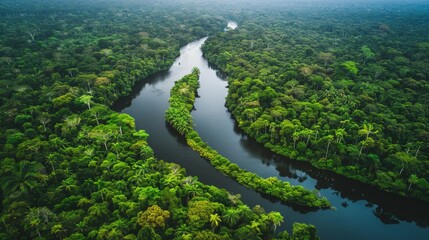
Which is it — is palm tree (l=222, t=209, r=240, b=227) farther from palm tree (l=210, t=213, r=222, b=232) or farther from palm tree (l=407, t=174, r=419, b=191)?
palm tree (l=407, t=174, r=419, b=191)

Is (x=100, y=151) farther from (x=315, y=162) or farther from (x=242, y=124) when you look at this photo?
(x=315, y=162)

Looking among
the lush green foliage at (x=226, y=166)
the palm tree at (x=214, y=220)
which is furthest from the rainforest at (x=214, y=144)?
the lush green foliage at (x=226, y=166)

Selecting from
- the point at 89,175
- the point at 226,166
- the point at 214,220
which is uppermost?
the point at 214,220

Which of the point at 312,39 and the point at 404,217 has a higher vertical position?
the point at 312,39

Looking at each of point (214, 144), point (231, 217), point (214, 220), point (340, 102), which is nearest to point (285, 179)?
point (214, 144)

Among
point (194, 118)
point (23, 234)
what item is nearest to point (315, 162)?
point (194, 118)

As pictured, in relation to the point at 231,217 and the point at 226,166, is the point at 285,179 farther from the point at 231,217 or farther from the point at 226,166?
the point at 231,217
